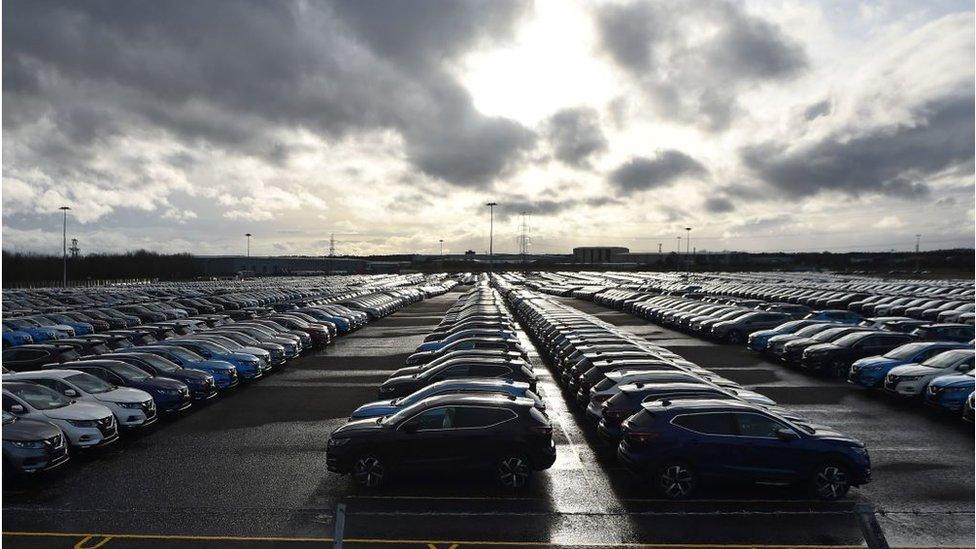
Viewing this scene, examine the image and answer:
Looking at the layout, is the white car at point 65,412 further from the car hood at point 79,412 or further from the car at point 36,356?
the car at point 36,356

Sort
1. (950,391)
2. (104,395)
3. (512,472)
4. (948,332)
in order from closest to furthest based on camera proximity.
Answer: (512,472) < (104,395) < (950,391) < (948,332)

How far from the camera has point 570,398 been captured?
17219mm

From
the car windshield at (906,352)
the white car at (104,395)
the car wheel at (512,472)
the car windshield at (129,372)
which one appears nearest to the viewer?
the car wheel at (512,472)

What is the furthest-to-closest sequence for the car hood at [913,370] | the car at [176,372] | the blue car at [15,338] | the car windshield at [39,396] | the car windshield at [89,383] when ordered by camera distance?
the blue car at [15,338] < the car at [176,372] < the car hood at [913,370] < the car windshield at [89,383] < the car windshield at [39,396]

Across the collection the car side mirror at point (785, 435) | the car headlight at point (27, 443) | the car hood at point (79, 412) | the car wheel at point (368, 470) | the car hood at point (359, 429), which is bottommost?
the car wheel at point (368, 470)

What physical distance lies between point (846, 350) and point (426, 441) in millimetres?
15025

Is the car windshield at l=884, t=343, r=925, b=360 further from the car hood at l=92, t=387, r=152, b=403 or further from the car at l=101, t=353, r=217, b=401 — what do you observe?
the car hood at l=92, t=387, r=152, b=403

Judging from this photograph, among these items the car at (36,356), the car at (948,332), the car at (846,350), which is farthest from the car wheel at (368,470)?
the car at (948,332)

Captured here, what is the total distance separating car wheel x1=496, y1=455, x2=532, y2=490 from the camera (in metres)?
10.3

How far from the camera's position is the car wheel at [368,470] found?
34.4 ft

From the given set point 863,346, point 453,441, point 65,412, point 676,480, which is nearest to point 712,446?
point 676,480

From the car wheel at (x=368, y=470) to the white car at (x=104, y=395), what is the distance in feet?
18.8

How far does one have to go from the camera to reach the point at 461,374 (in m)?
15.1

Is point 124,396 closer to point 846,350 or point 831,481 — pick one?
point 831,481
